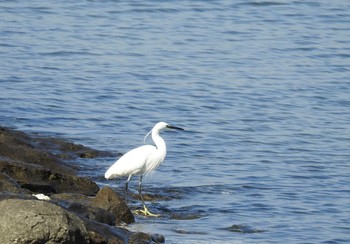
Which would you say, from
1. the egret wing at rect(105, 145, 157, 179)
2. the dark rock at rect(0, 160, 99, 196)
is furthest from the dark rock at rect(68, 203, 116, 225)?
the egret wing at rect(105, 145, 157, 179)

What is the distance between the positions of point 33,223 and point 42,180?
352 cm

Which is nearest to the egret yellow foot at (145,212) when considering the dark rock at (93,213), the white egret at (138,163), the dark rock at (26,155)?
the white egret at (138,163)

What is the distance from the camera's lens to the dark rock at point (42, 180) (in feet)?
36.0

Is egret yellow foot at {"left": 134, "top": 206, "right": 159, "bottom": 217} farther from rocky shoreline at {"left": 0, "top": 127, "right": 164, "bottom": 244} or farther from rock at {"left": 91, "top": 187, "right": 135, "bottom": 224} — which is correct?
rock at {"left": 91, "top": 187, "right": 135, "bottom": 224}

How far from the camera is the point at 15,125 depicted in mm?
16438

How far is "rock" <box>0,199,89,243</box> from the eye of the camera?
7.71m

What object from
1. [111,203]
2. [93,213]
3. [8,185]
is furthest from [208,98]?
[93,213]

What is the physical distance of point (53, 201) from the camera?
9422 mm

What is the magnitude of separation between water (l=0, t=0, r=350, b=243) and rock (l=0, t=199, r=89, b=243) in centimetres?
261

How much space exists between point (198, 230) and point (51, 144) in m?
4.29

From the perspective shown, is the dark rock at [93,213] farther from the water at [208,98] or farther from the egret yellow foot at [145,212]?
the egret yellow foot at [145,212]

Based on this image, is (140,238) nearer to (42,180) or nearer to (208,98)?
(42,180)

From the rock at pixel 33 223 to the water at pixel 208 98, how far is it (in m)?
2.61

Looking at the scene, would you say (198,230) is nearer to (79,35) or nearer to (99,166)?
(99,166)
